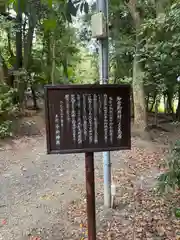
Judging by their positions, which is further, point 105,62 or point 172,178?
point 105,62

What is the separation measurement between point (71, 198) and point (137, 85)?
4969mm

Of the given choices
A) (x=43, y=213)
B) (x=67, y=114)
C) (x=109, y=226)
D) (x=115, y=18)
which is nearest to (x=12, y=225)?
(x=43, y=213)

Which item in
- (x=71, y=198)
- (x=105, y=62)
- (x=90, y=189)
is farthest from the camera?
(x=71, y=198)

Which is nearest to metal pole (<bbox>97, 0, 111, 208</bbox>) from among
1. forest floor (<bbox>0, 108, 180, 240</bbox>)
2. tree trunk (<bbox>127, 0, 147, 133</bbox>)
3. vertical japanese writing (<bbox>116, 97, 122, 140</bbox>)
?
forest floor (<bbox>0, 108, 180, 240</bbox>)

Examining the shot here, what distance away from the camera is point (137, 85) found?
27.2 feet

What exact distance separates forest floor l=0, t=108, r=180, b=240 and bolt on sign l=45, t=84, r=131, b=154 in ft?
4.17

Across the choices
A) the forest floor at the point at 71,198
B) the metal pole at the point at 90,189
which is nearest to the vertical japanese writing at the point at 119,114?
the metal pole at the point at 90,189

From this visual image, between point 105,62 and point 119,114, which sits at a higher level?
point 105,62

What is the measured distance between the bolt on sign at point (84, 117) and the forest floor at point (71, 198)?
1271mm

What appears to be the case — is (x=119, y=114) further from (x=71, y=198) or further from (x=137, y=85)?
(x=137, y=85)

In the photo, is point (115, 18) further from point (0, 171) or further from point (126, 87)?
point (126, 87)

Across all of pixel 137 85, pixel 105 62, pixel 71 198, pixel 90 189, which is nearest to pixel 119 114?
pixel 90 189

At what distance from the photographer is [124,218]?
345cm

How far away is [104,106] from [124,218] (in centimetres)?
169
